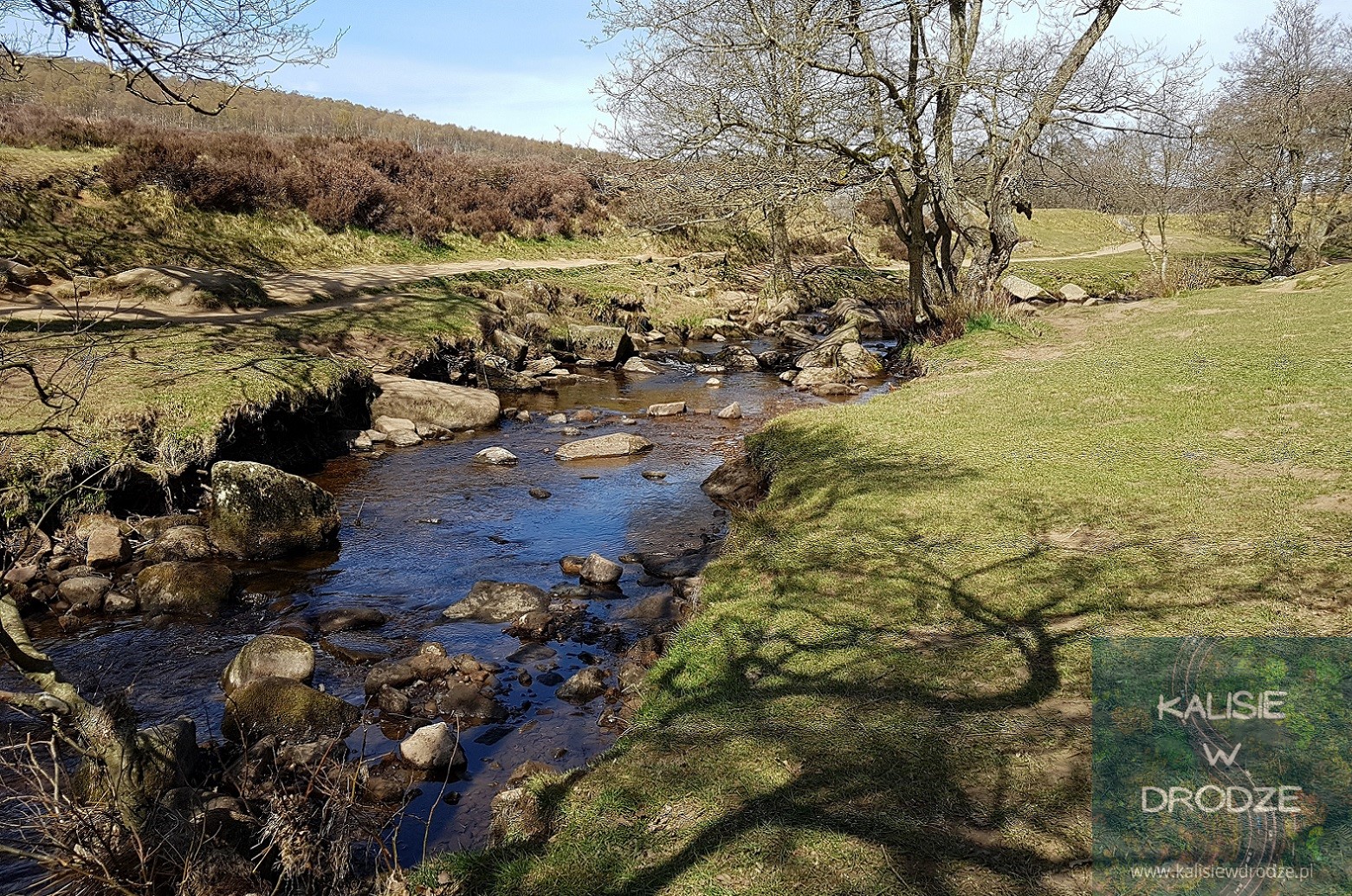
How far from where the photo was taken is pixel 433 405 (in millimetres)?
16141

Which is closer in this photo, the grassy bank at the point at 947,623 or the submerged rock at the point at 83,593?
the grassy bank at the point at 947,623

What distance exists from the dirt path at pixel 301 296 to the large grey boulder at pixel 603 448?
675cm

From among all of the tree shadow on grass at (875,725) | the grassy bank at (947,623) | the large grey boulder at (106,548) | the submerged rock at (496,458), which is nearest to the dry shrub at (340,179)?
the submerged rock at (496,458)

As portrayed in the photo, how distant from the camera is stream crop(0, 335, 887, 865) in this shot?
256 inches

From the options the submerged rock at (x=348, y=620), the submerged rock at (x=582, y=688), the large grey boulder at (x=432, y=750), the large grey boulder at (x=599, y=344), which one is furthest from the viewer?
the large grey boulder at (x=599, y=344)

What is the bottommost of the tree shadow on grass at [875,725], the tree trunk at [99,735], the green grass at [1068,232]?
the tree shadow on grass at [875,725]

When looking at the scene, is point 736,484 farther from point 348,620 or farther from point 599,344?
point 599,344

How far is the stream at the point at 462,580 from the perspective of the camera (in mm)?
6508

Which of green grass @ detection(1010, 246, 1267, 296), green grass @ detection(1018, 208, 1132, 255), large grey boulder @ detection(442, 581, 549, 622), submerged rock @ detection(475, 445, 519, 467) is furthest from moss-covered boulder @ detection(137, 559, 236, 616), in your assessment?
green grass @ detection(1018, 208, 1132, 255)

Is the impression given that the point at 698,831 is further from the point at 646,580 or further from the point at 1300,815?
the point at 646,580

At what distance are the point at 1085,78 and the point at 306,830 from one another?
20.6 m

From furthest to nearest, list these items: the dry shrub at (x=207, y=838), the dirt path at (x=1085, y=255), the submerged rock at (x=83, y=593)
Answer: the dirt path at (x=1085, y=255) → the submerged rock at (x=83, y=593) → the dry shrub at (x=207, y=838)

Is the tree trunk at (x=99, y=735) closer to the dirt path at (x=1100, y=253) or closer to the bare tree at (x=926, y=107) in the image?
the bare tree at (x=926, y=107)

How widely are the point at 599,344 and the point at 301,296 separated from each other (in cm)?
758
